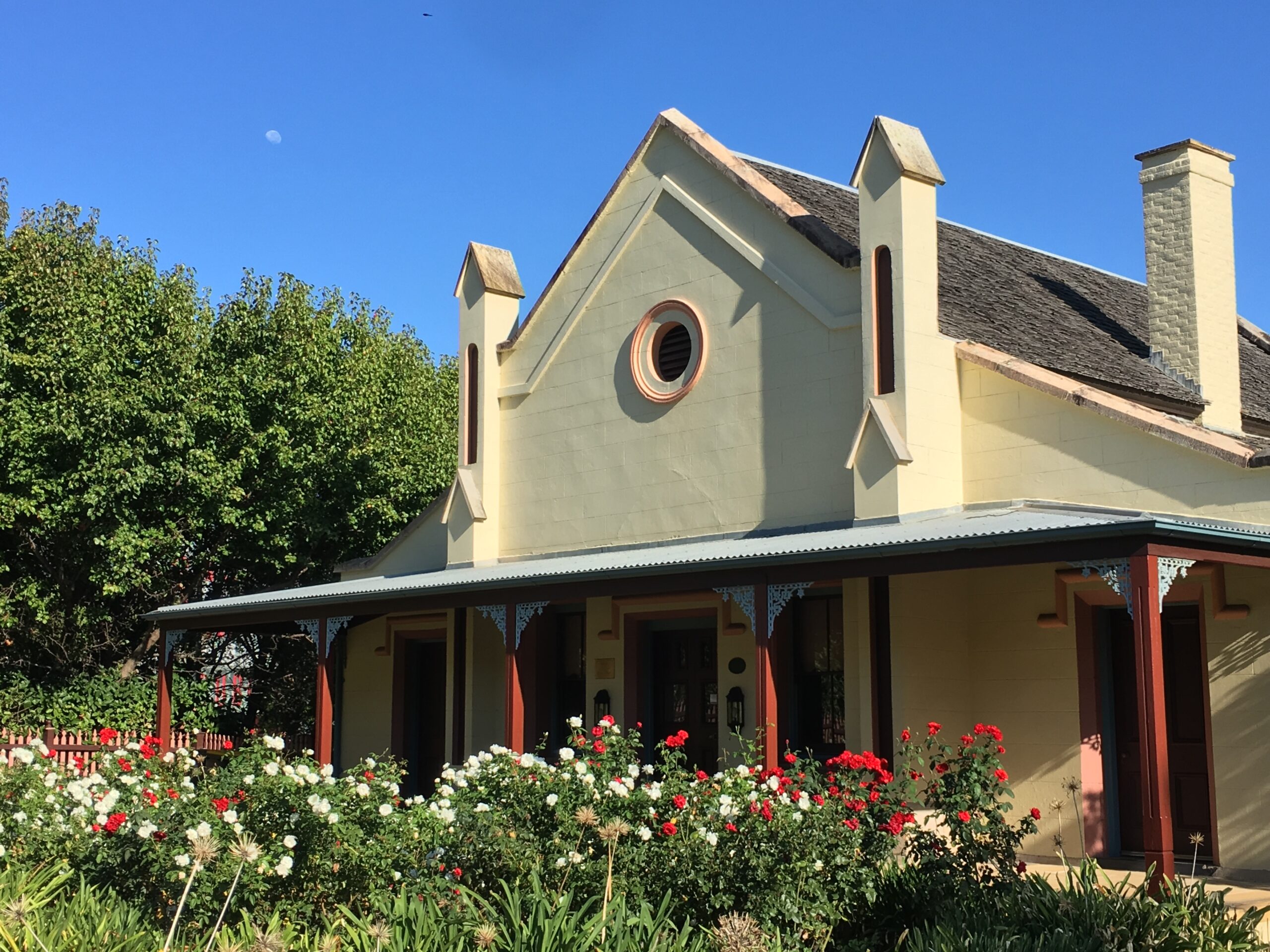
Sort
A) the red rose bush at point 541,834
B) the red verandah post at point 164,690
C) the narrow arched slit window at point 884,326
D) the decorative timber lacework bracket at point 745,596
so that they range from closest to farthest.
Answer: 1. the red rose bush at point 541,834
2. the decorative timber lacework bracket at point 745,596
3. the narrow arched slit window at point 884,326
4. the red verandah post at point 164,690

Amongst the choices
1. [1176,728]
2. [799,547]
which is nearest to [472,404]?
[799,547]

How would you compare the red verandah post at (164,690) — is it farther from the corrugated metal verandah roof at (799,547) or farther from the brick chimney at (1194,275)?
the brick chimney at (1194,275)

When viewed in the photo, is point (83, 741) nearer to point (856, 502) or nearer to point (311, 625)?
point (311, 625)

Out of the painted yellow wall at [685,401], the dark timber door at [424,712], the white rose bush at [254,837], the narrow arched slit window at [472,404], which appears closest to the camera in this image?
the white rose bush at [254,837]

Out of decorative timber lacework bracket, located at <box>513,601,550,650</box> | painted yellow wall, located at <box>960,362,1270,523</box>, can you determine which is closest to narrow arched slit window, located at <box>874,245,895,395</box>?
painted yellow wall, located at <box>960,362,1270,523</box>

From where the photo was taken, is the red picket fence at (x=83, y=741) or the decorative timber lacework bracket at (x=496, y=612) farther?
the red picket fence at (x=83, y=741)

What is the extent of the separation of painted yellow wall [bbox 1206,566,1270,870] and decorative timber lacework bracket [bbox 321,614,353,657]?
32.5 feet

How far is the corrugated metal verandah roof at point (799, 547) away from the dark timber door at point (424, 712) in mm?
1589

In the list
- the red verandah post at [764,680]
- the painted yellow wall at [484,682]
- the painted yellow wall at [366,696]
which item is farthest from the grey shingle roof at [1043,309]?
the painted yellow wall at [366,696]

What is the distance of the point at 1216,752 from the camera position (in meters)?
12.6

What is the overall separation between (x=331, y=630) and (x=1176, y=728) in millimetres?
9739

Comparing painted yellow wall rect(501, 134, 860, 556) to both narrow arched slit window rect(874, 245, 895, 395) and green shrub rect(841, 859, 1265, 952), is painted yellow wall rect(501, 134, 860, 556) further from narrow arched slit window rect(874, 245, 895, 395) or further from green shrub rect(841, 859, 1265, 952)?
green shrub rect(841, 859, 1265, 952)

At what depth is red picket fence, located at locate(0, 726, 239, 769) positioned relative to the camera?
2041 centimetres

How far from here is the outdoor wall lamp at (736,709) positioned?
15.4m
